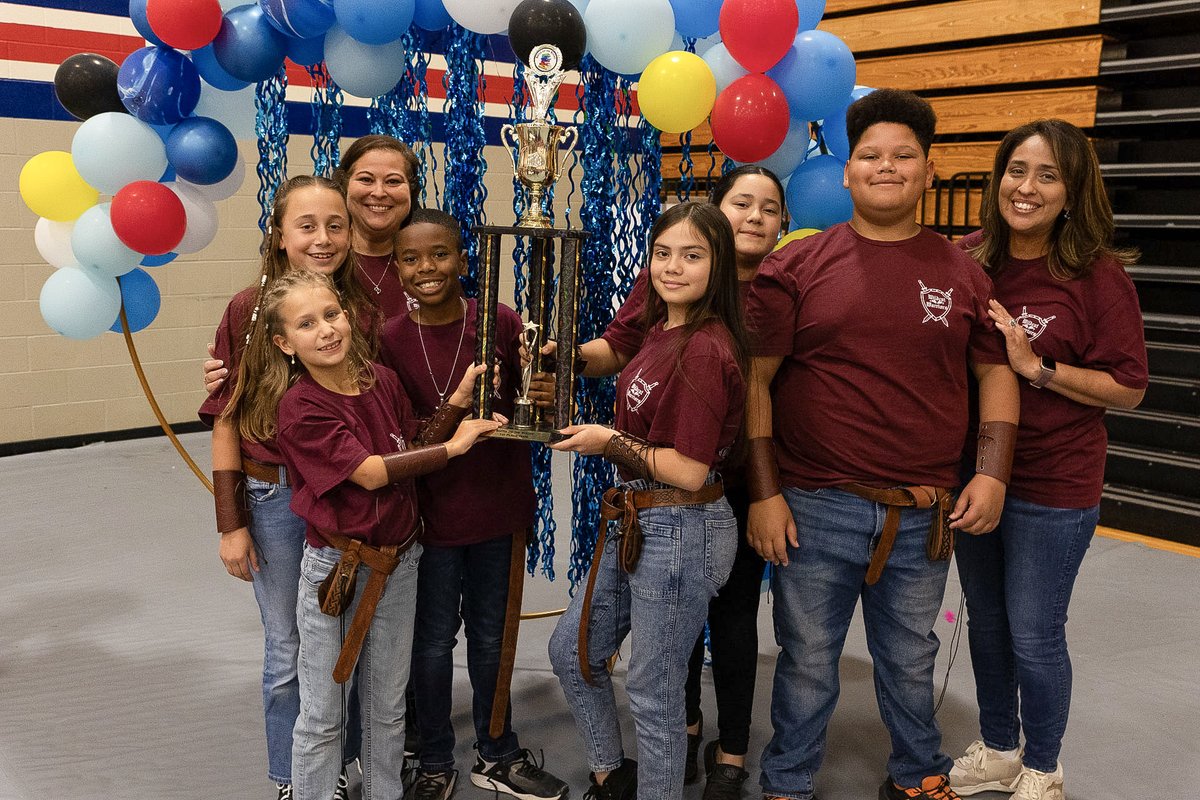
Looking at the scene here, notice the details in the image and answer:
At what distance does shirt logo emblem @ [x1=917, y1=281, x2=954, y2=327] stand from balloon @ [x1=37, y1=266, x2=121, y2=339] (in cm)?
225

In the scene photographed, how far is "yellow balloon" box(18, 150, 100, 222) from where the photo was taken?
9.21 feet

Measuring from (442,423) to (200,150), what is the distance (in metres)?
1.20

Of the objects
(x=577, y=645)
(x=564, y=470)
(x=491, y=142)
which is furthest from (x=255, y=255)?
(x=577, y=645)

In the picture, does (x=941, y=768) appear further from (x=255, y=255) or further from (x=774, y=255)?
(x=255, y=255)

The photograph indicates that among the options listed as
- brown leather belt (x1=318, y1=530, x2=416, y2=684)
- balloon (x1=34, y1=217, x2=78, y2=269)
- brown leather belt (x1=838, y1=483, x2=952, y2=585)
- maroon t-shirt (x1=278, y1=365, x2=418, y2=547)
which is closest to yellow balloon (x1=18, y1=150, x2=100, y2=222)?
balloon (x1=34, y1=217, x2=78, y2=269)

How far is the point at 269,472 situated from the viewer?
1.91 meters

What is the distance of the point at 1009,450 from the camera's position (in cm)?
192

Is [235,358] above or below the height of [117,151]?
below

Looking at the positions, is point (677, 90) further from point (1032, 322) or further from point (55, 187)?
point (55, 187)

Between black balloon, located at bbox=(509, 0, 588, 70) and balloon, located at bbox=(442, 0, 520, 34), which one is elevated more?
balloon, located at bbox=(442, 0, 520, 34)

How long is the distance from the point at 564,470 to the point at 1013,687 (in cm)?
321

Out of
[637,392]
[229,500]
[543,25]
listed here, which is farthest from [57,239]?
[637,392]

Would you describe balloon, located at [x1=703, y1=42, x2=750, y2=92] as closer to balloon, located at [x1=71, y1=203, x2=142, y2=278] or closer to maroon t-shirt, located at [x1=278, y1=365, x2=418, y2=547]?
maroon t-shirt, located at [x1=278, y1=365, x2=418, y2=547]

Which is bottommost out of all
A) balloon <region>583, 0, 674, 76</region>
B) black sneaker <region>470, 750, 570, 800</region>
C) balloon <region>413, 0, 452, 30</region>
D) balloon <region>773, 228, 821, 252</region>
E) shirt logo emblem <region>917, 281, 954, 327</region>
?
black sneaker <region>470, 750, 570, 800</region>
